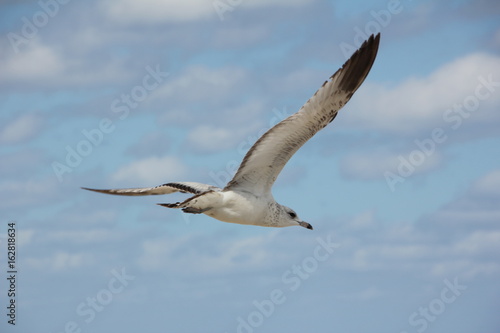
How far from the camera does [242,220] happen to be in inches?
982

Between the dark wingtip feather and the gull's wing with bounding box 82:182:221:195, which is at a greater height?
the dark wingtip feather

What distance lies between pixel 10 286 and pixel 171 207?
772 centimetres

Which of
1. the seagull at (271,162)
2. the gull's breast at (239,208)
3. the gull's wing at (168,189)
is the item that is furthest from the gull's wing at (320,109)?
the gull's wing at (168,189)

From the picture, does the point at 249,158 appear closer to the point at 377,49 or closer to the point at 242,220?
the point at 242,220

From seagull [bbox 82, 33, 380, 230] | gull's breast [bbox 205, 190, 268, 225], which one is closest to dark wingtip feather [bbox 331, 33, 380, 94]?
seagull [bbox 82, 33, 380, 230]

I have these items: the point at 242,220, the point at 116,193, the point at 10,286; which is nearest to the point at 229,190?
the point at 242,220

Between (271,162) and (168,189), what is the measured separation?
2484mm

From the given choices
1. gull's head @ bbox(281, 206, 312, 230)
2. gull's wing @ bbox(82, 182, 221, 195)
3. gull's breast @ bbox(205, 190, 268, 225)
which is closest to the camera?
gull's breast @ bbox(205, 190, 268, 225)

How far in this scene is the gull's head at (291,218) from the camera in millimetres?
25625

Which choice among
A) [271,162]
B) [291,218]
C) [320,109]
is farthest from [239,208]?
[320,109]

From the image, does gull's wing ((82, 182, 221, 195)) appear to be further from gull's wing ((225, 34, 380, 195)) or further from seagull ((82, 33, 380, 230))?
gull's wing ((225, 34, 380, 195))

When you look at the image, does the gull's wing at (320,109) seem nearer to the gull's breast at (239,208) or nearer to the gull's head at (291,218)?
the gull's breast at (239,208)

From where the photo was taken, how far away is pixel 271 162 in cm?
2478

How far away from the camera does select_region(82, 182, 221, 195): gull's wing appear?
25.1 metres
